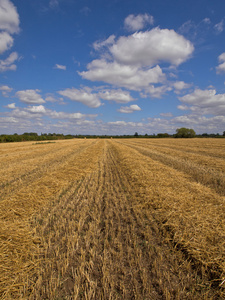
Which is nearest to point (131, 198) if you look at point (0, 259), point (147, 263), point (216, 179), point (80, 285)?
point (147, 263)

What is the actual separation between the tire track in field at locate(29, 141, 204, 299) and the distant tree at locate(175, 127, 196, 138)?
100891 mm

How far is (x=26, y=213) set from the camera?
400cm

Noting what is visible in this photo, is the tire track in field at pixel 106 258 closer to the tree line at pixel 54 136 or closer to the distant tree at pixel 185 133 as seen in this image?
the tree line at pixel 54 136

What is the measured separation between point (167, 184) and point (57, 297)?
5090 mm

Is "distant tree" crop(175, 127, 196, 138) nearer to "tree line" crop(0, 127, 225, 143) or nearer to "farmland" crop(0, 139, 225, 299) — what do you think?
"tree line" crop(0, 127, 225, 143)

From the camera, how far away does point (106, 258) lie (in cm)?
251

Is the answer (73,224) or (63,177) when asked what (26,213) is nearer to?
(73,224)

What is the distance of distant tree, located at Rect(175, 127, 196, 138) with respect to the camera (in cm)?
9301

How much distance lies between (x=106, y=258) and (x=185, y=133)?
105 meters

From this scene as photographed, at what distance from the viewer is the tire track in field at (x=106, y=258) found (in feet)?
6.59

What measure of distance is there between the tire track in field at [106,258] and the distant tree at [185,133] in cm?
10089

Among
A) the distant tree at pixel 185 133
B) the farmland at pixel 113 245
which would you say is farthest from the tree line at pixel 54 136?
the farmland at pixel 113 245

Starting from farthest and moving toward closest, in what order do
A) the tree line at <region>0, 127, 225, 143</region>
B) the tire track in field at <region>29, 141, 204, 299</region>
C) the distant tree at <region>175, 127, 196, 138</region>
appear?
the distant tree at <region>175, 127, 196, 138</region> → the tree line at <region>0, 127, 225, 143</region> → the tire track in field at <region>29, 141, 204, 299</region>

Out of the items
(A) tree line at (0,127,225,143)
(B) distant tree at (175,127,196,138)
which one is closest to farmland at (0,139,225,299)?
(A) tree line at (0,127,225,143)
